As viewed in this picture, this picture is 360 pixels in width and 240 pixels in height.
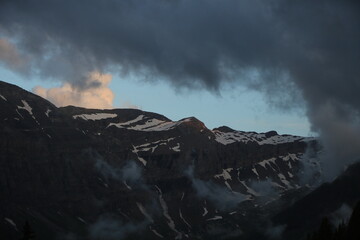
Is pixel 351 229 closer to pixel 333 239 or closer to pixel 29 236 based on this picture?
pixel 333 239

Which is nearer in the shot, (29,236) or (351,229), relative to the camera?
(29,236)

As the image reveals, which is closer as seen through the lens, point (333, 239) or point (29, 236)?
point (29, 236)

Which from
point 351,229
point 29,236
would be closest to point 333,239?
point 351,229

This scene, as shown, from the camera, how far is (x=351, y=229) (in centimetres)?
18688

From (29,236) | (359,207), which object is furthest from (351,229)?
(29,236)

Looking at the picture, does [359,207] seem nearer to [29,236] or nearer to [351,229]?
[351,229]

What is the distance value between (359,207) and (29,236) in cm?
9590

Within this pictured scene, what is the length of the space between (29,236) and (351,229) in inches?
3618

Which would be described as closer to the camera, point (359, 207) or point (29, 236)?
point (29, 236)

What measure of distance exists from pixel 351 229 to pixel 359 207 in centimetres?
682

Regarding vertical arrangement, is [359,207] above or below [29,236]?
above

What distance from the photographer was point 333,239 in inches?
7771

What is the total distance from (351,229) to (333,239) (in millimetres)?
11602

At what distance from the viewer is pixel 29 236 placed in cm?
12888
